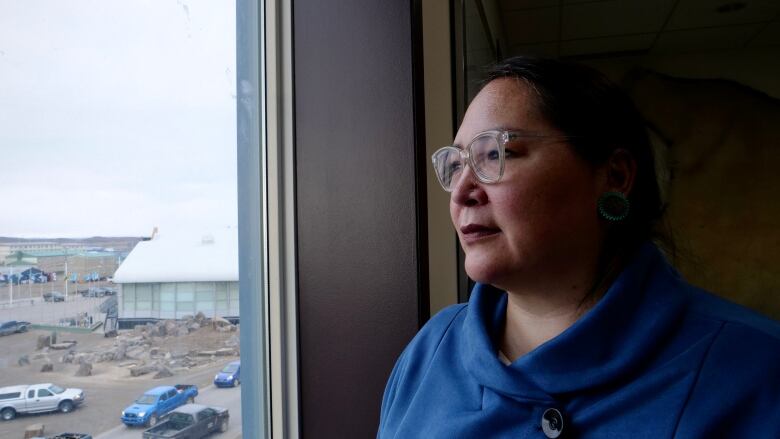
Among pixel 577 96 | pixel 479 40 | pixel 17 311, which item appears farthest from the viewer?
pixel 479 40

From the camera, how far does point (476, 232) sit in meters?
0.92

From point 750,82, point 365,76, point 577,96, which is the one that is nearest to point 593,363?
point 577,96

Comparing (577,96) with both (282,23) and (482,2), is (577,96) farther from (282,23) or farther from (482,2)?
(482,2)

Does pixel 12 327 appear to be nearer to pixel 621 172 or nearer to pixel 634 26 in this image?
pixel 621 172

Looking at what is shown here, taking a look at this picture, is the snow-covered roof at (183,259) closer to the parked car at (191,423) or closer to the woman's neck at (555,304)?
the parked car at (191,423)

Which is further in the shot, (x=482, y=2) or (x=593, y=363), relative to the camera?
(x=482, y=2)

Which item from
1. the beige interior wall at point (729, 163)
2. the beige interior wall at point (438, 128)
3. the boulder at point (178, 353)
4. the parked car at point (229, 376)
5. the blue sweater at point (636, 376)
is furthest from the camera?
the beige interior wall at point (729, 163)

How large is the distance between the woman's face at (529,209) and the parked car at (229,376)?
0.69 meters

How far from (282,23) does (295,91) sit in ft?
0.66

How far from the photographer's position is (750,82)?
441cm

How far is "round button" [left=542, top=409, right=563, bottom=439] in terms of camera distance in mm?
772

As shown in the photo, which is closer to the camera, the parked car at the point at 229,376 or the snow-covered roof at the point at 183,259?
the snow-covered roof at the point at 183,259

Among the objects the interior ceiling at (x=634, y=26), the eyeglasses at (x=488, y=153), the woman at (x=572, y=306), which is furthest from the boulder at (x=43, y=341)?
the interior ceiling at (x=634, y=26)

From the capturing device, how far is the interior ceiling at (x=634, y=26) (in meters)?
3.56
